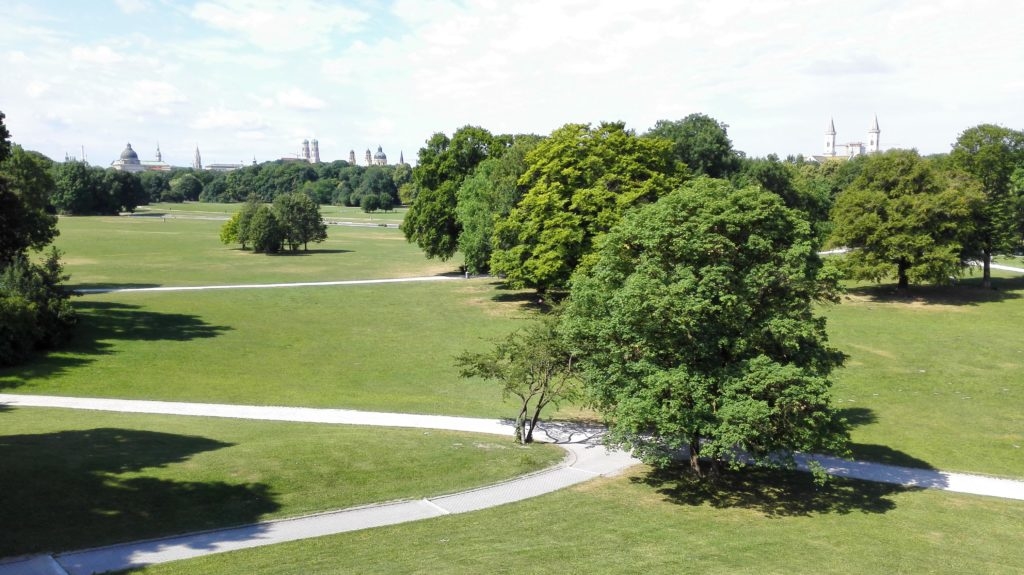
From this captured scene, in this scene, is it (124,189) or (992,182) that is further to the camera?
(124,189)

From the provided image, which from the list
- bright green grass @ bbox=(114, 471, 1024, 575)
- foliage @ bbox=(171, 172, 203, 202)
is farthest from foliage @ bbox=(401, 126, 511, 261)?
foliage @ bbox=(171, 172, 203, 202)

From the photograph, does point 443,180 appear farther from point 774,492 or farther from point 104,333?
point 774,492

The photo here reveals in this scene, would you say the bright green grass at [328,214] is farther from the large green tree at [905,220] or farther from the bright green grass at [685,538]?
the bright green grass at [685,538]

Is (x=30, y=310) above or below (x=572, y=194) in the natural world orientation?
below

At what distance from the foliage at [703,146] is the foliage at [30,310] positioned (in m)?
45.1

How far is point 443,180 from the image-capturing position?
204 ft

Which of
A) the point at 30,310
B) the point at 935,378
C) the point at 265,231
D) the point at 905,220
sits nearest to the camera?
the point at 30,310

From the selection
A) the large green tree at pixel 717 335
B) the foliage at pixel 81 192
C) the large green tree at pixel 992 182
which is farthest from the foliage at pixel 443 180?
the foliage at pixel 81 192

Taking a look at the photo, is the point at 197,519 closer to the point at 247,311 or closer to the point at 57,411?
the point at 57,411

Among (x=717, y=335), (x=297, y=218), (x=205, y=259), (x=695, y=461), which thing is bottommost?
(x=695, y=461)

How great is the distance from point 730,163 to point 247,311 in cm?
4259

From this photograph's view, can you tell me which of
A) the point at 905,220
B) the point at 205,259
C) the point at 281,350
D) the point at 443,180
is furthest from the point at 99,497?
the point at 205,259

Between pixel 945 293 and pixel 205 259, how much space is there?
6361 centimetres

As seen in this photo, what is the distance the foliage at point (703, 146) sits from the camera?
199 feet
